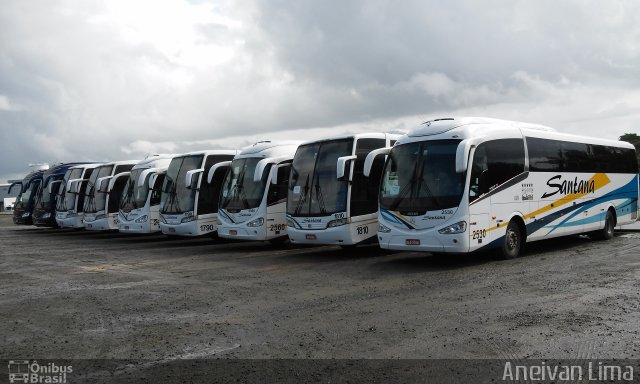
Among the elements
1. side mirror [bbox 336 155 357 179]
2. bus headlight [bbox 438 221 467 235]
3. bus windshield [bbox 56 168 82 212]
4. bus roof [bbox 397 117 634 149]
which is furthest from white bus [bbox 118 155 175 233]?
bus headlight [bbox 438 221 467 235]

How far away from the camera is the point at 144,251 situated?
63.3 ft

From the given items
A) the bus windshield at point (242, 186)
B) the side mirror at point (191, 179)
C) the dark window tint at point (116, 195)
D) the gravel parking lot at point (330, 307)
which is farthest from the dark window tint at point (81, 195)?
the gravel parking lot at point (330, 307)

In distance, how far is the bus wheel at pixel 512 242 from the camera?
14.1 m

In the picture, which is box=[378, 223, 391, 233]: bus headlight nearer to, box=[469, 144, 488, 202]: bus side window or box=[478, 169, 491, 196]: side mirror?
box=[469, 144, 488, 202]: bus side window

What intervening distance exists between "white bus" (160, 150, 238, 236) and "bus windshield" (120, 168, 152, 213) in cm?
182

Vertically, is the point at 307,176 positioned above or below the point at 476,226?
above

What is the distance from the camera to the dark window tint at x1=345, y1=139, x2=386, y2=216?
15445 mm

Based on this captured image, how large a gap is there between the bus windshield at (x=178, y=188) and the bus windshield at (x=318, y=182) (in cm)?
510

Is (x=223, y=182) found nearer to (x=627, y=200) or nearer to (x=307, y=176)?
(x=307, y=176)

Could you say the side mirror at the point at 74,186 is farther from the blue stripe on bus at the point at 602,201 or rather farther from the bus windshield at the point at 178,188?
the blue stripe on bus at the point at 602,201

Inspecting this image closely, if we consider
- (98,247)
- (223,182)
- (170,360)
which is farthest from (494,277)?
(98,247)

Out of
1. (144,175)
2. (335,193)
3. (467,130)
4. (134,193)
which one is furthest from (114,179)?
(467,130)

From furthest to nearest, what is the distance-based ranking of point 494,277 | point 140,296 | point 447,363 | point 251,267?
point 251,267, point 494,277, point 140,296, point 447,363

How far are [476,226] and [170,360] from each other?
813 centimetres
